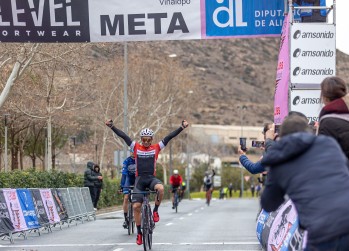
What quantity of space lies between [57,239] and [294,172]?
12.9 meters

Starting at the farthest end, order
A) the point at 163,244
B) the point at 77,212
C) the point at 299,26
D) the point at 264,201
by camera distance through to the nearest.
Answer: the point at 77,212 → the point at 163,244 → the point at 299,26 → the point at 264,201

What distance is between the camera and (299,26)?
13.6 metres

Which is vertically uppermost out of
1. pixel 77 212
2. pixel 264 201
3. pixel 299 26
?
pixel 299 26

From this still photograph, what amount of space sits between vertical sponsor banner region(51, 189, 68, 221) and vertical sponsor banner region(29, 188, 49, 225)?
1706 mm

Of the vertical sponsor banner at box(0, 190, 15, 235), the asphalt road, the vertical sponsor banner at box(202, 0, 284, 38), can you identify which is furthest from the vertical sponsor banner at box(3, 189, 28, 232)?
the vertical sponsor banner at box(202, 0, 284, 38)

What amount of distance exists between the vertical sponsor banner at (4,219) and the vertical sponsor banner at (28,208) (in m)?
1.17

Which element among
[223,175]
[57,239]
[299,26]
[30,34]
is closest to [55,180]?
[57,239]

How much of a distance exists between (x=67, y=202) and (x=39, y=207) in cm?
362

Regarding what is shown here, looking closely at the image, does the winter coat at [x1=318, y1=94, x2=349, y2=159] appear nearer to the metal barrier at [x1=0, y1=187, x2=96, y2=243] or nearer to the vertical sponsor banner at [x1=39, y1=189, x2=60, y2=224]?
the metal barrier at [x1=0, y1=187, x2=96, y2=243]

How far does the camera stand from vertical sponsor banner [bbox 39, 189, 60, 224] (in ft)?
69.1

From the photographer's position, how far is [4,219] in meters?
17.2

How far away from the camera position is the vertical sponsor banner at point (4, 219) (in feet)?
56.0

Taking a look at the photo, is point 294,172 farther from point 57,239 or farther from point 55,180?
point 55,180

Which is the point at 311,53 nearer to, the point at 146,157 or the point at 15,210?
the point at 146,157
